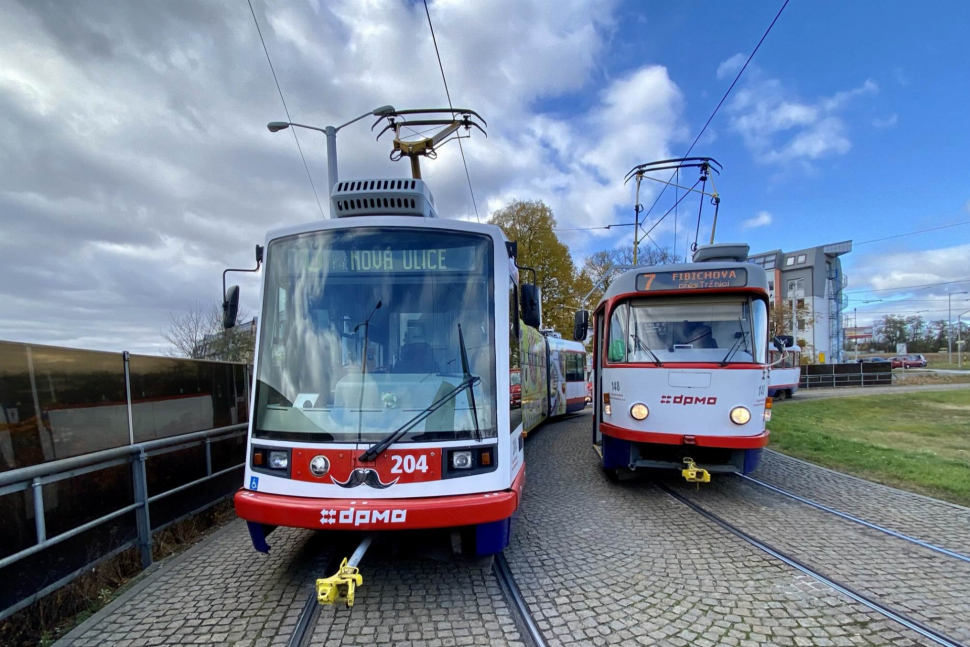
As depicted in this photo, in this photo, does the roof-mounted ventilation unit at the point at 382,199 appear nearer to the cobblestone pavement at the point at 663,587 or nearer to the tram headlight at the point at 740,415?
the cobblestone pavement at the point at 663,587

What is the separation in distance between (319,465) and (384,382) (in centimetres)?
75

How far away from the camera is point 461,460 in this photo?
3482 millimetres

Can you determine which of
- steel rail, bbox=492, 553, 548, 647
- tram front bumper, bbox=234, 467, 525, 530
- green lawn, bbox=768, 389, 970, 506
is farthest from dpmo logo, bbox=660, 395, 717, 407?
green lawn, bbox=768, 389, 970, 506

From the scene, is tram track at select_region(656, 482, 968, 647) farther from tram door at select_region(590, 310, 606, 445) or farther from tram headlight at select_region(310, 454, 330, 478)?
tram headlight at select_region(310, 454, 330, 478)

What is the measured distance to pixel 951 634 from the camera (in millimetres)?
3062

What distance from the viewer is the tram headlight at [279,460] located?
349 cm

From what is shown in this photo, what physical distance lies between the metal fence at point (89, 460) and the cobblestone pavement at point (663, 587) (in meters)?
3.47

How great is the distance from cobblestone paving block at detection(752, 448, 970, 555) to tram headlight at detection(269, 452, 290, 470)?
6.03 metres

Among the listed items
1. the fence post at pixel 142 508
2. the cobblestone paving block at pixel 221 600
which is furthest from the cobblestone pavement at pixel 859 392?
the fence post at pixel 142 508

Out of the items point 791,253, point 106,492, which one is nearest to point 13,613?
point 106,492

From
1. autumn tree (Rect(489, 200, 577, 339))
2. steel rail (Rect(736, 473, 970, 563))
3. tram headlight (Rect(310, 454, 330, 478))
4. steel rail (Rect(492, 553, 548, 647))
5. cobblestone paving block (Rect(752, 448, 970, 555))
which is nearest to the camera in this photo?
steel rail (Rect(492, 553, 548, 647))

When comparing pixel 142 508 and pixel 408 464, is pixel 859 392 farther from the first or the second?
Answer: pixel 142 508

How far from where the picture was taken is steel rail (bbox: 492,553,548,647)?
3.04m

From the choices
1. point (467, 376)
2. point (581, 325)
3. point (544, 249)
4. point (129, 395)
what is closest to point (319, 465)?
point (467, 376)
